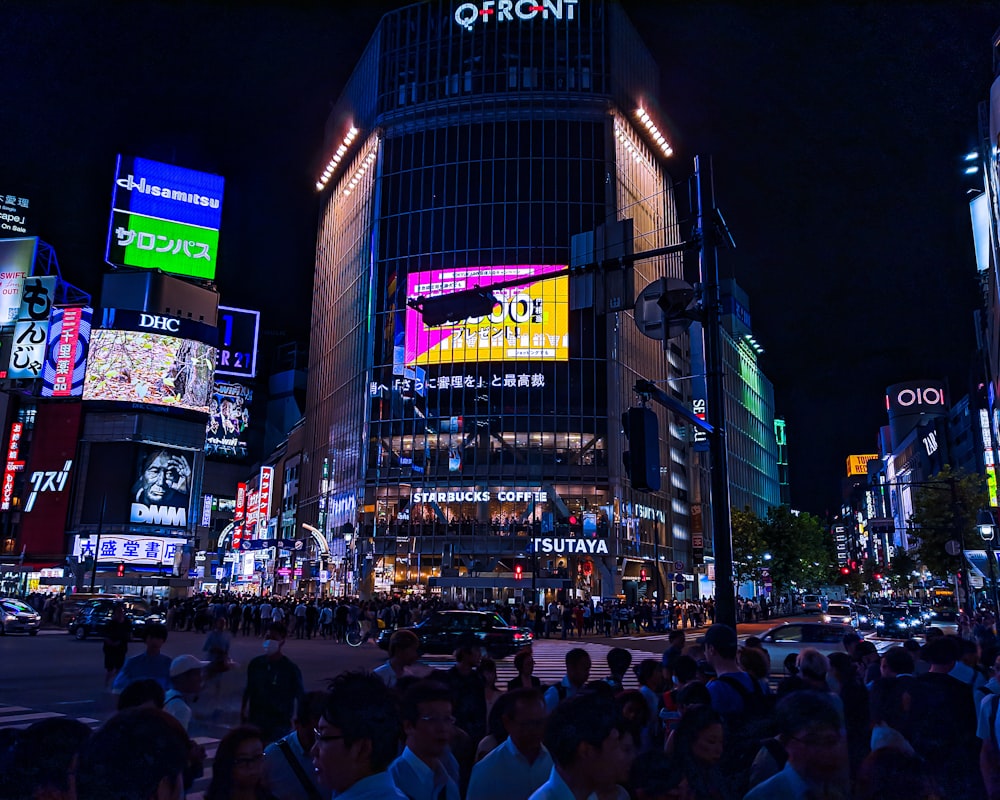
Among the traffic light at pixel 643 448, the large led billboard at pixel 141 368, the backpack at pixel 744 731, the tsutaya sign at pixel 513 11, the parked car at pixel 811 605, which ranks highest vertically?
the tsutaya sign at pixel 513 11

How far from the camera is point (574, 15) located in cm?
7644

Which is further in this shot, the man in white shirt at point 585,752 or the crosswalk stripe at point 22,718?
the crosswalk stripe at point 22,718

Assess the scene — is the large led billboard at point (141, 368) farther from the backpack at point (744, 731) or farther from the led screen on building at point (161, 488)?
the backpack at point (744, 731)

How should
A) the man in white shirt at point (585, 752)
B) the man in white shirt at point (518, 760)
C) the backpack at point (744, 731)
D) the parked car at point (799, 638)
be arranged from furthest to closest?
the parked car at point (799, 638) < the backpack at point (744, 731) < the man in white shirt at point (518, 760) < the man in white shirt at point (585, 752)

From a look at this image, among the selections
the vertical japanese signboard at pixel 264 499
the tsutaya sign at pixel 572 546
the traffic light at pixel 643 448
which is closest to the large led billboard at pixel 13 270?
the vertical japanese signboard at pixel 264 499

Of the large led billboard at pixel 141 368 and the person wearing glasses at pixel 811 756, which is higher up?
the large led billboard at pixel 141 368

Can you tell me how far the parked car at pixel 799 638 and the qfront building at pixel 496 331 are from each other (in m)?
36.4

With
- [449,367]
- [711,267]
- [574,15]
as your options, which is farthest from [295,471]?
[711,267]

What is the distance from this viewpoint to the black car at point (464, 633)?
87.7 ft

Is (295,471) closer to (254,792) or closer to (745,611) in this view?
(745,611)

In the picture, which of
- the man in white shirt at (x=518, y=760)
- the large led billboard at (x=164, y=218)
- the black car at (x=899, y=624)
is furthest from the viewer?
the large led billboard at (x=164, y=218)

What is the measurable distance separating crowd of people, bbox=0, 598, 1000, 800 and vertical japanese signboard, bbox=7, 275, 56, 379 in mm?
83876

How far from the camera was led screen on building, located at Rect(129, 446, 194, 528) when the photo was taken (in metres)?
81.6

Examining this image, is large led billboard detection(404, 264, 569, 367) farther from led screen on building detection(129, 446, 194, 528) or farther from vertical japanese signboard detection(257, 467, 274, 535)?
vertical japanese signboard detection(257, 467, 274, 535)
